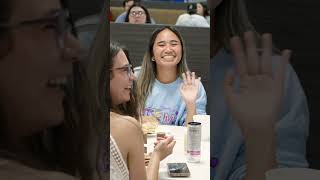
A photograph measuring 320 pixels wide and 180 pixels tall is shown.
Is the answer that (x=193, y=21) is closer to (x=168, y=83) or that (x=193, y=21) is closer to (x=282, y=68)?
(x=168, y=83)

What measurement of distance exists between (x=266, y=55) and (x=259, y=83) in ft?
0.18

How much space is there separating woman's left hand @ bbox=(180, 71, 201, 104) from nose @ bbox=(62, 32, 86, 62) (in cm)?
162

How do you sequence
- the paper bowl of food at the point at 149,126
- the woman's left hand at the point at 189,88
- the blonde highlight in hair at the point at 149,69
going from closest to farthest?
the paper bowl of food at the point at 149,126
the woman's left hand at the point at 189,88
the blonde highlight in hair at the point at 149,69

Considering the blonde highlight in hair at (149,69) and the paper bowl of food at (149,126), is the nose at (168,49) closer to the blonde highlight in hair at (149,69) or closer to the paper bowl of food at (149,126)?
the blonde highlight in hair at (149,69)

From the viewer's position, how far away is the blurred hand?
35.1 inches

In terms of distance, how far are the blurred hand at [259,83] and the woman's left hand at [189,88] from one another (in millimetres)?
1645

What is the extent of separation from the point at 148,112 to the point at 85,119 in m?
1.62

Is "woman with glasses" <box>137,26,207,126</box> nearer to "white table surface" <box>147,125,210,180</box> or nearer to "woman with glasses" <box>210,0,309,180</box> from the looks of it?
"white table surface" <box>147,125,210,180</box>

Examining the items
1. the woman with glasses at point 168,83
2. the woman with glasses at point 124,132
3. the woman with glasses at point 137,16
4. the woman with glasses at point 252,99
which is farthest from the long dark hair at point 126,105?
the woman with glasses at point 137,16

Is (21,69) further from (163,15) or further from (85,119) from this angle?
(163,15)

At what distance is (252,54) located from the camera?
0.90m

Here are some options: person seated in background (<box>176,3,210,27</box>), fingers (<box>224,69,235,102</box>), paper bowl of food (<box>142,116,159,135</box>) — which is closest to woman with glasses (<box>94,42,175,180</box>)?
paper bowl of food (<box>142,116,159,135</box>)

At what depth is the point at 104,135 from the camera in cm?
103

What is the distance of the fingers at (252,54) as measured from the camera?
2.94ft
